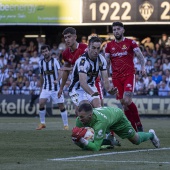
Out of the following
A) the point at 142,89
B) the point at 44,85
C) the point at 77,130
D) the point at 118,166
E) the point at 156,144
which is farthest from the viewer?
the point at 142,89

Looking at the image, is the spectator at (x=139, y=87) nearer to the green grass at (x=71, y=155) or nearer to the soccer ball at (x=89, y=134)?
the green grass at (x=71, y=155)

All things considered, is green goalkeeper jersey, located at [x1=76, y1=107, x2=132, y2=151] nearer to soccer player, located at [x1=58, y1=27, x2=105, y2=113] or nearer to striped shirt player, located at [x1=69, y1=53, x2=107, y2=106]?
striped shirt player, located at [x1=69, y1=53, x2=107, y2=106]

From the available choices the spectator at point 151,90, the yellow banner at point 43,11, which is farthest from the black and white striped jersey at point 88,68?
the yellow banner at point 43,11

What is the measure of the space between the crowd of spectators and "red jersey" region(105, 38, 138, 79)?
44.5ft

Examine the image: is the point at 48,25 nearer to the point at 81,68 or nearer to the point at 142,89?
the point at 142,89

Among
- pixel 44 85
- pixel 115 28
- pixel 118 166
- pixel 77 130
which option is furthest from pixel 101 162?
pixel 44 85

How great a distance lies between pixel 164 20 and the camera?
1276 inches

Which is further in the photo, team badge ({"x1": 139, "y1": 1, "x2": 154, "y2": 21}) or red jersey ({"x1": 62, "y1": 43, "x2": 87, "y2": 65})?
team badge ({"x1": 139, "y1": 1, "x2": 154, "y2": 21})

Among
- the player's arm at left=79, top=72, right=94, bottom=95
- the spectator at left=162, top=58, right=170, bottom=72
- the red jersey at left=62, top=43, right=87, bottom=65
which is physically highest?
the red jersey at left=62, top=43, right=87, bottom=65

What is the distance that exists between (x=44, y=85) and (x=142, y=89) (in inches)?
376

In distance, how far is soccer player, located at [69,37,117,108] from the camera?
12414 millimetres

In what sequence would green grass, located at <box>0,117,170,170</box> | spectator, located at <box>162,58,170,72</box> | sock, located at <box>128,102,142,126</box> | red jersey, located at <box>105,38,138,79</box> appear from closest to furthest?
green grass, located at <box>0,117,170,170</box> < sock, located at <box>128,102,142,126</box> < red jersey, located at <box>105,38,138,79</box> < spectator, located at <box>162,58,170,72</box>

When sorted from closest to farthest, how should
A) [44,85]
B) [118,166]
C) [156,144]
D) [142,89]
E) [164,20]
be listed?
[118,166]
[156,144]
[44,85]
[142,89]
[164,20]

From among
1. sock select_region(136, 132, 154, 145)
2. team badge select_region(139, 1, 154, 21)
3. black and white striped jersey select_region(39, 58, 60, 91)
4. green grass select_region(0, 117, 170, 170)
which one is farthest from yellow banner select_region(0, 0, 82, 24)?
sock select_region(136, 132, 154, 145)
